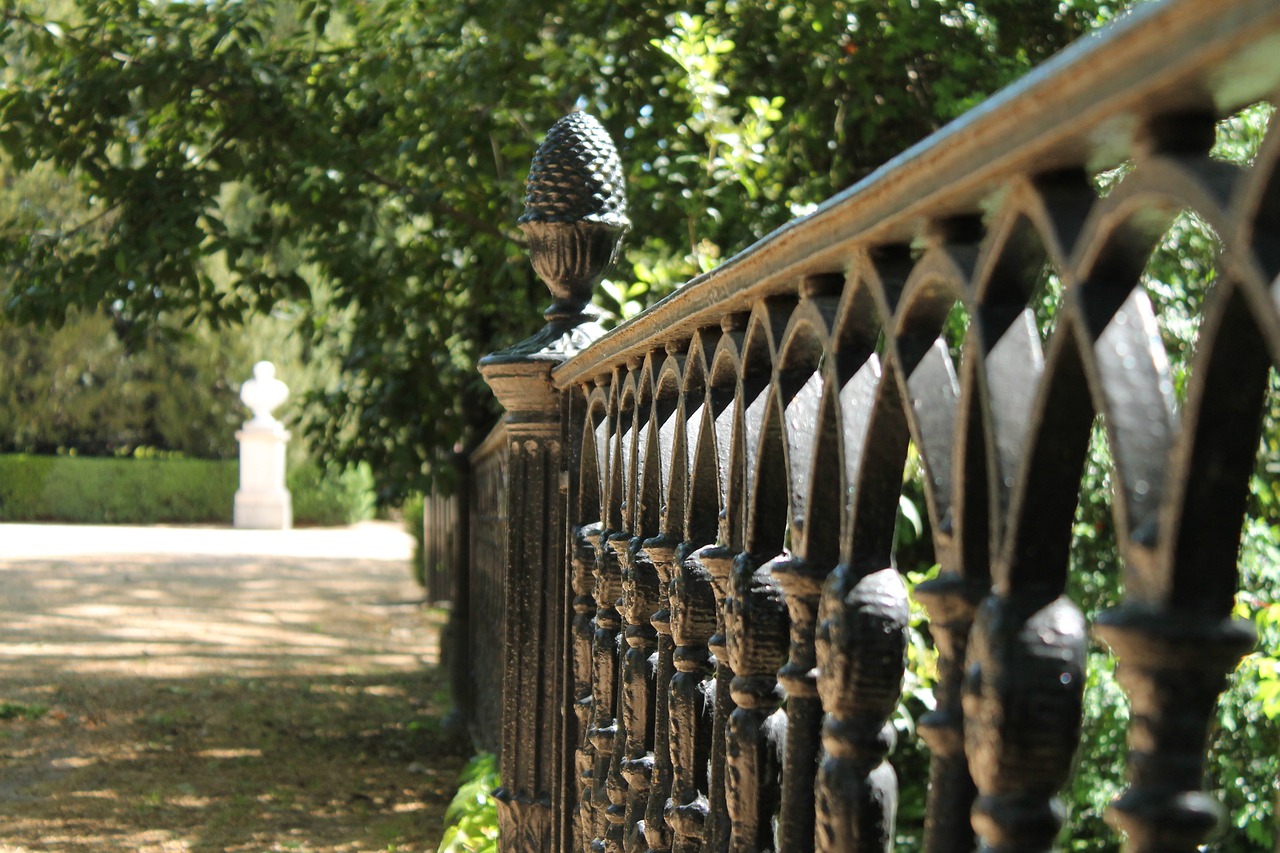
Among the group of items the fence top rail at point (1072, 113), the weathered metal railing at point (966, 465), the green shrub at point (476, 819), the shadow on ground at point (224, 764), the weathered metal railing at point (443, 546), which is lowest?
the shadow on ground at point (224, 764)

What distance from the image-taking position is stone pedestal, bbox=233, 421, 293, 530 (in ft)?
93.2

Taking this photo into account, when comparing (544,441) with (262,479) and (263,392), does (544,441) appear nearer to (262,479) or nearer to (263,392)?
(263,392)

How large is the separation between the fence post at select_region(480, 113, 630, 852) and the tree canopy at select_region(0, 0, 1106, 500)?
6.66 ft

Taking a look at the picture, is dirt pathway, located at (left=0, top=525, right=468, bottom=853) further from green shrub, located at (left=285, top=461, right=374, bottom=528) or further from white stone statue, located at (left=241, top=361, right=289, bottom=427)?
green shrub, located at (left=285, top=461, right=374, bottom=528)

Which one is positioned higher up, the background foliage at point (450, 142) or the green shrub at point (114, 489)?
the background foliage at point (450, 142)

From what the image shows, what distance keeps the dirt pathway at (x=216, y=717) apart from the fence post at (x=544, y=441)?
2.08m

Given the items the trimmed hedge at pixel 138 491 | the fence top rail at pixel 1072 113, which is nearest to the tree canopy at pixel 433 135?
the fence top rail at pixel 1072 113

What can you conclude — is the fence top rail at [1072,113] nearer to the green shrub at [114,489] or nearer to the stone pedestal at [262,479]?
the stone pedestal at [262,479]

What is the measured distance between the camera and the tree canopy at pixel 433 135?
605 centimetres

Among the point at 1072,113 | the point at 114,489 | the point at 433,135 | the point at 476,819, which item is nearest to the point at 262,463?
the point at 114,489

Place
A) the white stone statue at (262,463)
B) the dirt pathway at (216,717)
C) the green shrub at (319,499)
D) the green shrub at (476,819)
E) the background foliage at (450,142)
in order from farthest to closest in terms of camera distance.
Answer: the green shrub at (319,499) < the white stone statue at (262,463) < the background foliage at (450,142) < the dirt pathway at (216,717) < the green shrub at (476,819)

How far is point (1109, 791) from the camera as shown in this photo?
459 centimetres

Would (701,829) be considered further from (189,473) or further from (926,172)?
(189,473)

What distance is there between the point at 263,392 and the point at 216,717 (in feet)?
69.9
